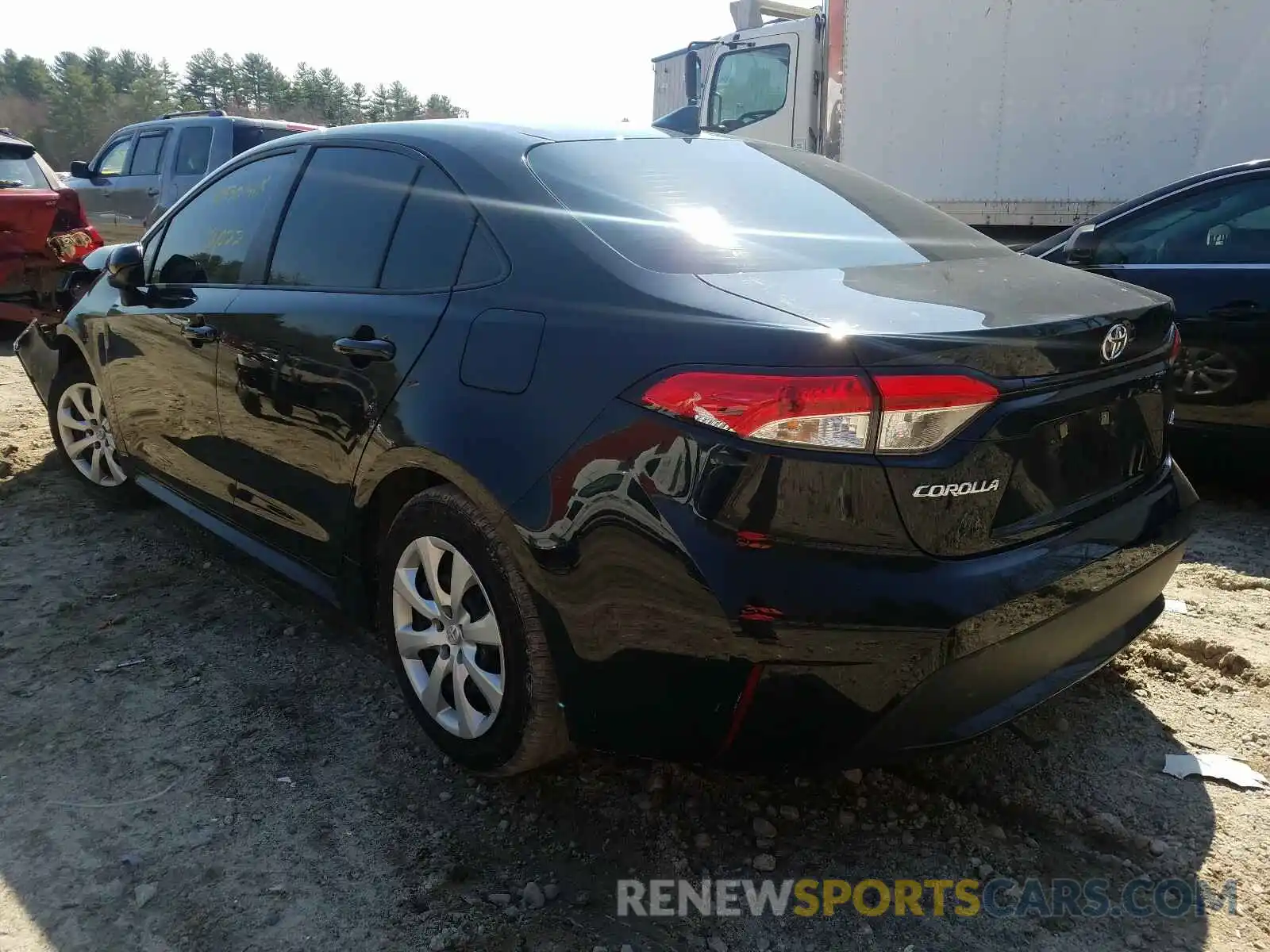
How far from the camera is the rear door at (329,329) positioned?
259 cm

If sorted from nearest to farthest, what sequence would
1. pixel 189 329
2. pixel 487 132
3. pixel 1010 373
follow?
1. pixel 1010 373
2. pixel 487 132
3. pixel 189 329

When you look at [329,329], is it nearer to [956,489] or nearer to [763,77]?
[956,489]

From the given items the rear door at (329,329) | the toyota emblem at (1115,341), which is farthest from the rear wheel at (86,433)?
the toyota emblem at (1115,341)

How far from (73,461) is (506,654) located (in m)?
3.37

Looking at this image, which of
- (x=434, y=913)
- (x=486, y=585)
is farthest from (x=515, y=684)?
(x=434, y=913)

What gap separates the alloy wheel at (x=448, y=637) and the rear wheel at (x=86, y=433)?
2.35 m

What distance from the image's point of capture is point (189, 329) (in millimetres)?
3447

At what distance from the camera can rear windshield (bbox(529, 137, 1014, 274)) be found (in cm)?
230

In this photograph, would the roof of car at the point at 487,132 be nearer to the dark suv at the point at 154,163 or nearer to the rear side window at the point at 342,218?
the rear side window at the point at 342,218

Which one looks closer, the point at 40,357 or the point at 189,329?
the point at 189,329

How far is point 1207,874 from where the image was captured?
7.21 feet

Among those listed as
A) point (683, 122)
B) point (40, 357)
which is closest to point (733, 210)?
point (683, 122)

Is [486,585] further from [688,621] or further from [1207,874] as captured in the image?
[1207,874]

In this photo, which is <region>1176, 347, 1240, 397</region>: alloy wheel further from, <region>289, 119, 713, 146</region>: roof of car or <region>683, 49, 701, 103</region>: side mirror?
<region>683, 49, 701, 103</region>: side mirror
